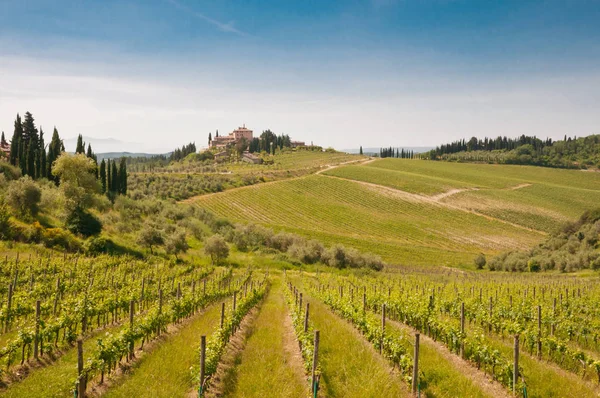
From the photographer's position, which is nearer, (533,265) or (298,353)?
(298,353)

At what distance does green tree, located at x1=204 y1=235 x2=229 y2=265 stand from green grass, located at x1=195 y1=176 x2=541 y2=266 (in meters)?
24.1

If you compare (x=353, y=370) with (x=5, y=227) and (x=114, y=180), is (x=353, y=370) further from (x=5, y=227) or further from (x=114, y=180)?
(x=114, y=180)

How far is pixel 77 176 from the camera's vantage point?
49562mm

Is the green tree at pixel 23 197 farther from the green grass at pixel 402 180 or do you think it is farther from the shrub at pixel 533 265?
the green grass at pixel 402 180

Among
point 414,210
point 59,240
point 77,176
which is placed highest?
point 77,176

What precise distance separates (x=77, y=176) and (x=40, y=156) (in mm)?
20063

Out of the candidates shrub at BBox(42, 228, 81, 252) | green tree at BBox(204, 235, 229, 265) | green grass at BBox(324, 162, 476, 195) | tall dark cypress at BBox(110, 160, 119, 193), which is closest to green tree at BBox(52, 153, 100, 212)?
shrub at BBox(42, 228, 81, 252)

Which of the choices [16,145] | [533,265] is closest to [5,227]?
[16,145]

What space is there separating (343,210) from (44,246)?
65.1m

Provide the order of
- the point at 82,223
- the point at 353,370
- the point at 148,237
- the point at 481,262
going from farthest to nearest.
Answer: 1. the point at 481,262
2. the point at 148,237
3. the point at 82,223
4. the point at 353,370

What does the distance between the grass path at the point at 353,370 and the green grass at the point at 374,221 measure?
153 feet

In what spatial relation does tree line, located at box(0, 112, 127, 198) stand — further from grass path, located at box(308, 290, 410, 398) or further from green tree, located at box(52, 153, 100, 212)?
grass path, located at box(308, 290, 410, 398)

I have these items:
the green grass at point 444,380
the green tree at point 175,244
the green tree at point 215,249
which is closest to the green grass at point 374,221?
the green tree at point 215,249

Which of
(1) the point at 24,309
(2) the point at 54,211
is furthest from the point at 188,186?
(1) the point at 24,309
